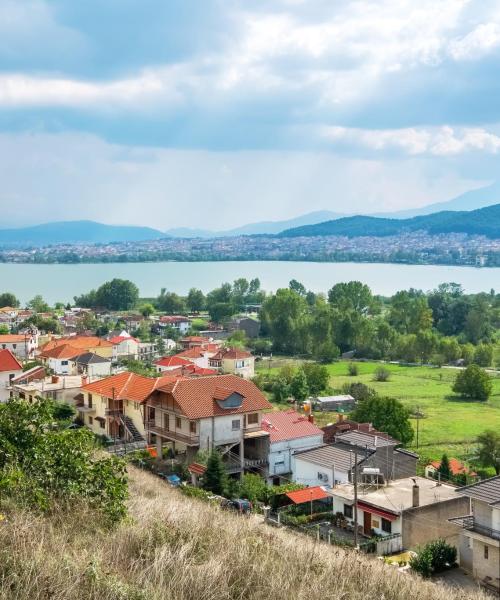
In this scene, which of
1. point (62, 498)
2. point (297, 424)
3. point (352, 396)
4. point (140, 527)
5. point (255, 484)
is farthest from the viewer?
point (352, 396)

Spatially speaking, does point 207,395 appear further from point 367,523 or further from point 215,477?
point 367,523

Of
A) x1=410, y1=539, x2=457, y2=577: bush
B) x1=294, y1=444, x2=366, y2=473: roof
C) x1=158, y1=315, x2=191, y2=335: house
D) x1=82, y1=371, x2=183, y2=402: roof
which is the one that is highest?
x1=82, y1=371, x2=183, y2=402: roof

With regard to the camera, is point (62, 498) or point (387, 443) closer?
point (62, 498)

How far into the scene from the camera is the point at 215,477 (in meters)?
12.3

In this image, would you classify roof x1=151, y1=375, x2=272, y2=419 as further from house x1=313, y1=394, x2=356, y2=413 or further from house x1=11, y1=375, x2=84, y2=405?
house x1=313, y1=394, x2=356, y2=413

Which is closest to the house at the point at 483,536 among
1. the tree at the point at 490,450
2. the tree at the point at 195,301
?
the tree at the point at 490,450

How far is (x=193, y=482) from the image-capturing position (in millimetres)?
12828

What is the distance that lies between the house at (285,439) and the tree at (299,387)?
880 cm

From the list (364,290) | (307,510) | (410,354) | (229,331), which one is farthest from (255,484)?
(364,290)

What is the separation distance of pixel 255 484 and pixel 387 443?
2.71 m

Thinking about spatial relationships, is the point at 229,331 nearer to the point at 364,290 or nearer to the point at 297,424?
the point at 364,290

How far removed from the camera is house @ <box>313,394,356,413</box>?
77.7 ft

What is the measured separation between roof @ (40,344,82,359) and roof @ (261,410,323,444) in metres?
13.2

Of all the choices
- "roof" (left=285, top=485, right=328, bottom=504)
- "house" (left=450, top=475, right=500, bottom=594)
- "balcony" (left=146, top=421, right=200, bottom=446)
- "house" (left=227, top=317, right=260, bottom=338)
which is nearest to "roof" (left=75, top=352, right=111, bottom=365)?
"balcony" (left=146, top=421, right=200, bottom=446)
